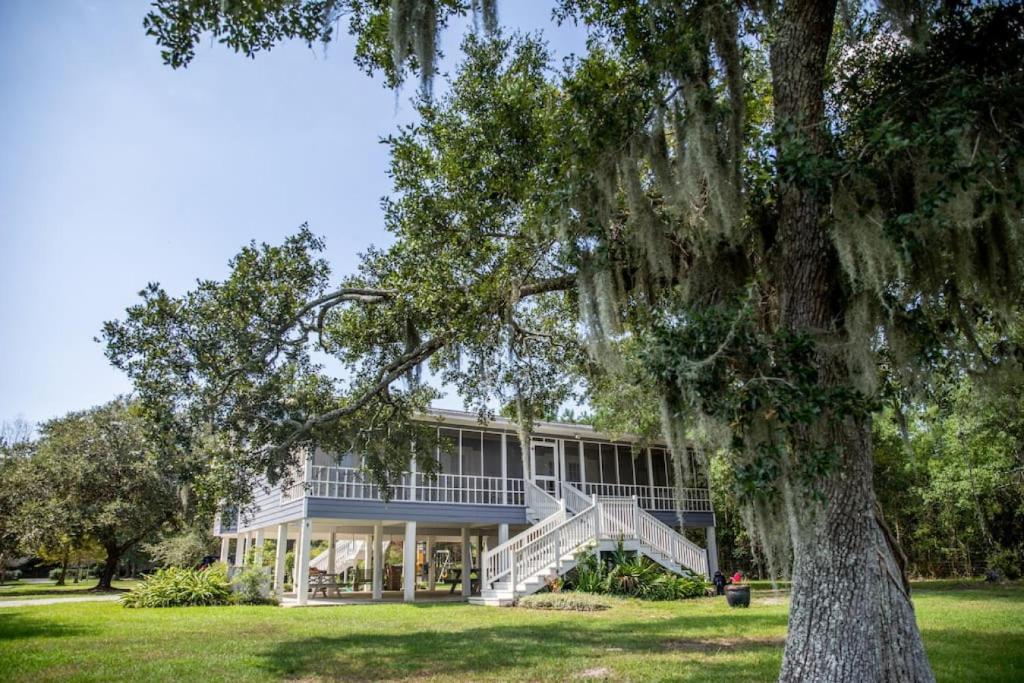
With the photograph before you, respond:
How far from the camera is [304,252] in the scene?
7992 millimetres

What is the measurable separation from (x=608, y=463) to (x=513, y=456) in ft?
11.3

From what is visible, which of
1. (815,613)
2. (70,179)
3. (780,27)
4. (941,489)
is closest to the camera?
(815,613)

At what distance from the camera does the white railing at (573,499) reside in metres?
16.5

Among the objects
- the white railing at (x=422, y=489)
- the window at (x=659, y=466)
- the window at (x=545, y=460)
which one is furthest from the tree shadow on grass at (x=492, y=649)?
the window at (x=659, y=466)

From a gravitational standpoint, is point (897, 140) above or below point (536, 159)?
below

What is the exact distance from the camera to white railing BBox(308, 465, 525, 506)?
14.6 metres

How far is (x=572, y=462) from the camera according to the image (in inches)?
799

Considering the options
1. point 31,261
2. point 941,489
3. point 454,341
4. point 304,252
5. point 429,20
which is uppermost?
point 429,20

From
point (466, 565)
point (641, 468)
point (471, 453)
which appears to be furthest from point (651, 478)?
point (466, 565)

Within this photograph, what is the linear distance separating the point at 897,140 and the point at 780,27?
179 cm

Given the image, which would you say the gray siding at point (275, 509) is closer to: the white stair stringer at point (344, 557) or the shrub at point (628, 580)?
the shrub at point (628, 580)

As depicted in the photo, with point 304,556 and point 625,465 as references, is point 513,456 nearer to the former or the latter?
point 625,465

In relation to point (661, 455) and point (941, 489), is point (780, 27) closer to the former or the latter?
point (941, 489)

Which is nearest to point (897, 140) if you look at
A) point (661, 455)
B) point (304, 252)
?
point (304, 252)
